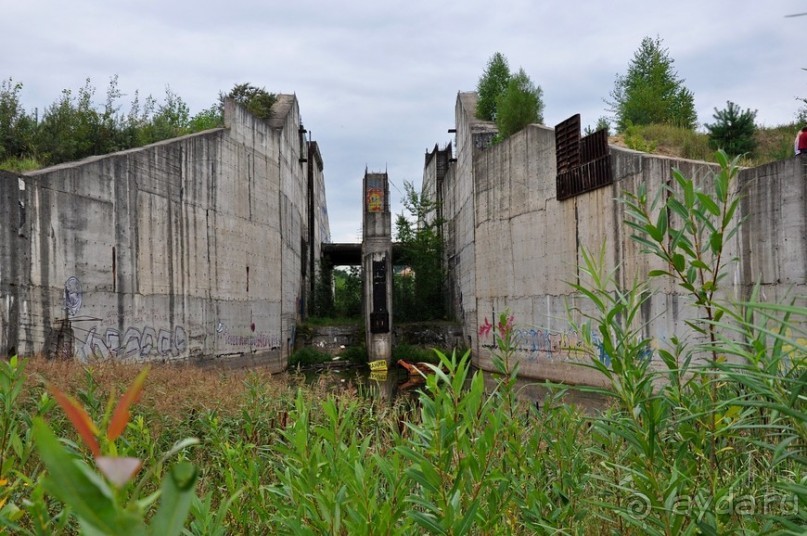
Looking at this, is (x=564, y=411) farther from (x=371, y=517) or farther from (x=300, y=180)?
(x=300, y=180)

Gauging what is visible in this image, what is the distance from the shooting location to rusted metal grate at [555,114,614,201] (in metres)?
14.5

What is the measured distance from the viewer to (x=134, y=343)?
1292 cm

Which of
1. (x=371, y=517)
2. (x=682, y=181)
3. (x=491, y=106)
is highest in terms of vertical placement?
(x=491, y=106)

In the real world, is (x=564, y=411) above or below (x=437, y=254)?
below

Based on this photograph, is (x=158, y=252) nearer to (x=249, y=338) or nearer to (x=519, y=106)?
(x=249, y=338)

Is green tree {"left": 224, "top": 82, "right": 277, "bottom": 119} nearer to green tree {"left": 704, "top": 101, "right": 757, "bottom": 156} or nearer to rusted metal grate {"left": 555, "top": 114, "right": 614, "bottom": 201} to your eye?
rusted metal grate {"left": 555, "top": 114, "right": 614, "bottom": 201}

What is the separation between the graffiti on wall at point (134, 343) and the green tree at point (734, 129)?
44.9ft

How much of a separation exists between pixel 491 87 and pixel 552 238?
1183cm

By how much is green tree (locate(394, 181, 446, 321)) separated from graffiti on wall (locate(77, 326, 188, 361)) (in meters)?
13.9

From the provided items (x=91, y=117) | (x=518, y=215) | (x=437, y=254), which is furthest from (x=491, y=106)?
(x=91, y=117)

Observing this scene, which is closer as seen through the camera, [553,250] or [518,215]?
[553,250]

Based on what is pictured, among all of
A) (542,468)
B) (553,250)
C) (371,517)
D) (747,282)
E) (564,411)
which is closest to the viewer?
(371,517)

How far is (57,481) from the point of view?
594mm

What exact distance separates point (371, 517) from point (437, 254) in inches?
1059
